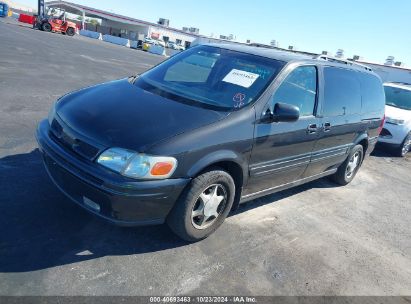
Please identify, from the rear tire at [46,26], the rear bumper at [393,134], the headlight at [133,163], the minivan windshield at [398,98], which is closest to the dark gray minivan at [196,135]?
the headlight at [133,163]

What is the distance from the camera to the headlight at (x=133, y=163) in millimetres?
2857

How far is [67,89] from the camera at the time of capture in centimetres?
913

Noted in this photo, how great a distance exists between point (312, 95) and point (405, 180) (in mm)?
4092

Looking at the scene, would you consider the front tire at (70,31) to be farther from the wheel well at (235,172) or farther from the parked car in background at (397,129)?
the wheel well at (235,172)

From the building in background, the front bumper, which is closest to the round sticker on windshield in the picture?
the front bumper

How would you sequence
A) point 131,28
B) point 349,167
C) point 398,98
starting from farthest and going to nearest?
point 131,28, point 398,98, point 349,167

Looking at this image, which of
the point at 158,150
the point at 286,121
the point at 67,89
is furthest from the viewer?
the point at 67,89

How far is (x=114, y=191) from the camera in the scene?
283cm

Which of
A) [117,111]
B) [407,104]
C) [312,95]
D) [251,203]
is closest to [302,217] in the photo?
[251,203]

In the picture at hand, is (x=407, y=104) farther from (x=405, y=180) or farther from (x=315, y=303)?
(x=315, y=303)

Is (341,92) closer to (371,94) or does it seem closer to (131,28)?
(371,94)

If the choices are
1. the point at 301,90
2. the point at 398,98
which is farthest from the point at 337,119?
the point at 398,98

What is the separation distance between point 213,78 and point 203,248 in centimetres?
184

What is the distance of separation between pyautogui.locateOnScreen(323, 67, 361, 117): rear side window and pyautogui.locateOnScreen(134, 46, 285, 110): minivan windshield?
103 centimetres
